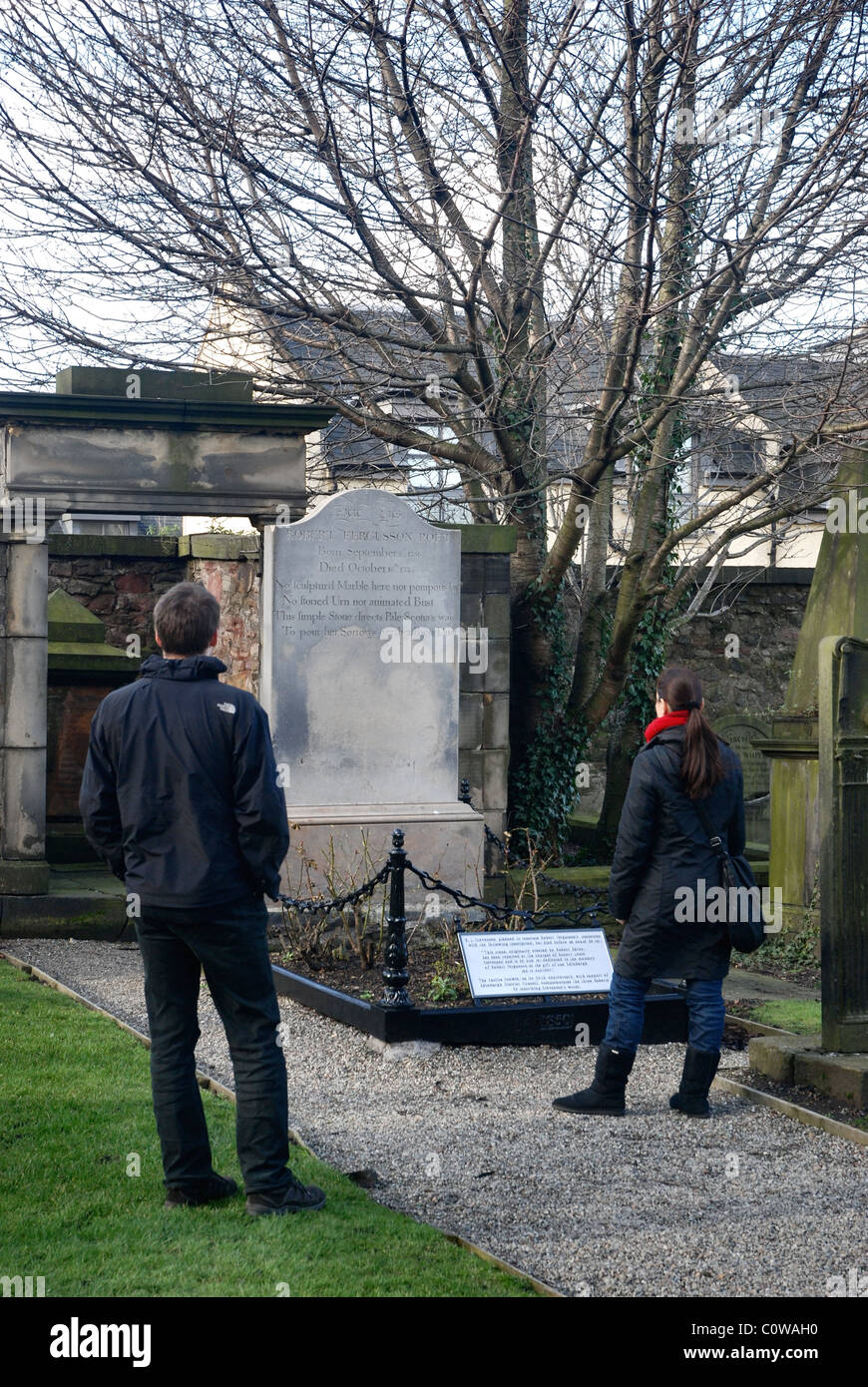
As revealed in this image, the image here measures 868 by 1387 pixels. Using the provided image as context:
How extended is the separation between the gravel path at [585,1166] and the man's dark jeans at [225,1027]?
0.58m

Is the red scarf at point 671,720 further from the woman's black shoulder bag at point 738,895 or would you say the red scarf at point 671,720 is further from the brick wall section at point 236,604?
the brick wall section at point 236,604

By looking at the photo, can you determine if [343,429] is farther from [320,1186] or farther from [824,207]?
[320,1186]

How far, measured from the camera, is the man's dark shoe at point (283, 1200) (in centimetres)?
432

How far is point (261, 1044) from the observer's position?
172 inches

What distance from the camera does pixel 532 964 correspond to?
23.5ft

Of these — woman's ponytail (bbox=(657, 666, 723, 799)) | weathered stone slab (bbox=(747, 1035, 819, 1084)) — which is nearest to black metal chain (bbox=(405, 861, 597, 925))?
weathered stone slab (bbox=(747, 1035, 819, 1084))

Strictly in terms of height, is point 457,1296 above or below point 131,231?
below

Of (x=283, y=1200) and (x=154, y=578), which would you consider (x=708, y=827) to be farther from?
(x=154, y=578)

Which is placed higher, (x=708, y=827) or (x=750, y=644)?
(x=750, y=644)

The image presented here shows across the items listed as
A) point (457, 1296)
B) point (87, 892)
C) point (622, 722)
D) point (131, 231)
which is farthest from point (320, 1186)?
point (622, 722)

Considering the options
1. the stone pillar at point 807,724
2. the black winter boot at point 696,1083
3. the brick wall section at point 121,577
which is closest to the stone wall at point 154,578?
the brick wall section at point 121,577

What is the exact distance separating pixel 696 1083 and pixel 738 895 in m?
0.83

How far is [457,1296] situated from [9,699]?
22.8 feet

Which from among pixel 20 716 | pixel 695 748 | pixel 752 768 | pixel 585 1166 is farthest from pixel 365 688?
pixel 752 768
